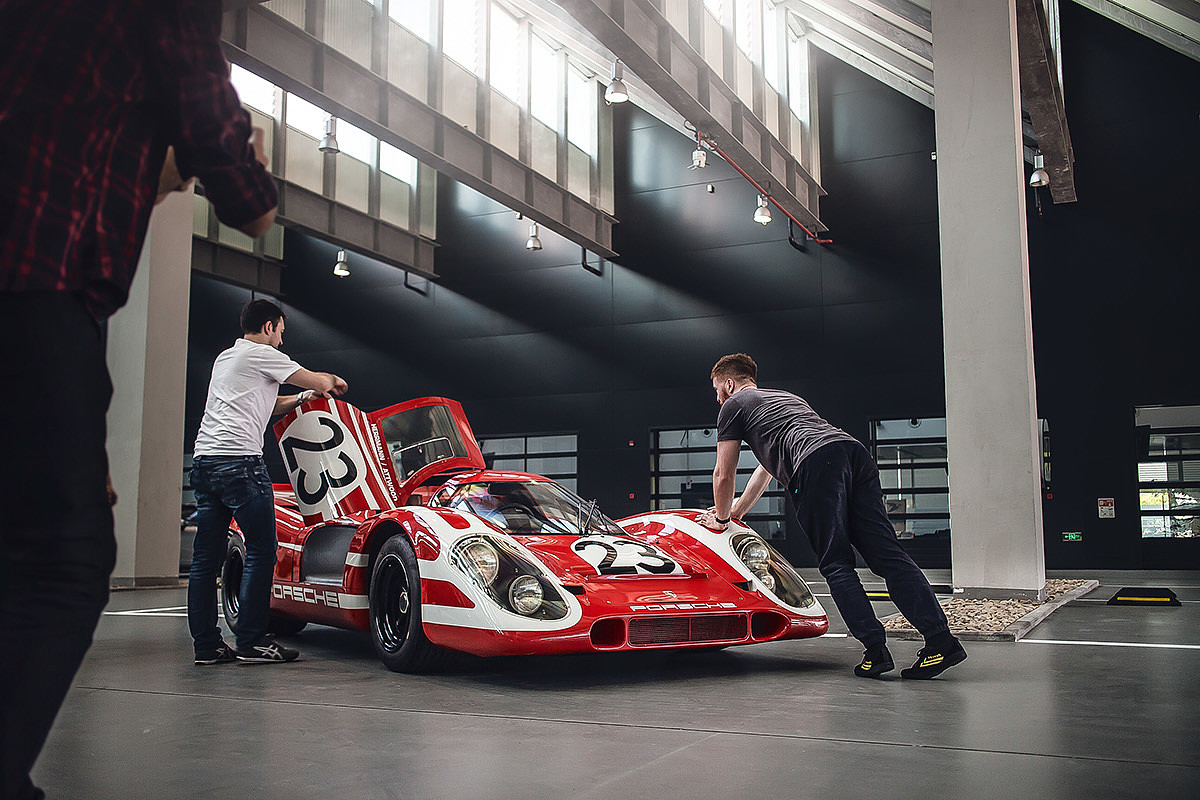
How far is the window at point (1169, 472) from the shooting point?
1533 cm

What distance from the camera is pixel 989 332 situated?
8.39 meters

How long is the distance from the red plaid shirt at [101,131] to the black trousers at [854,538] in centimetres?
319

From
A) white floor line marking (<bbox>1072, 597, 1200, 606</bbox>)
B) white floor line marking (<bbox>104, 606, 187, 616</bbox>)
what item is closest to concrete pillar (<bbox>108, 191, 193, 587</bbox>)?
white floor line marking (<bbox>104, 606, 187, 616</bbox>)

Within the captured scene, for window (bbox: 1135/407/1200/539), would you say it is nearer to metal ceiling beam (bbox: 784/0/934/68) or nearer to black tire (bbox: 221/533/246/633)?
metal ceiling beam (bbox: 784/0/934/68)

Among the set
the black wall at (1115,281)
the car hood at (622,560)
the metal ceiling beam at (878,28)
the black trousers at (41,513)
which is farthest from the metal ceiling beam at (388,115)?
the black trousers at (41,513)

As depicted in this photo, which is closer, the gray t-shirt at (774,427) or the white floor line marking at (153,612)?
the gray t-shirt at (774,427)

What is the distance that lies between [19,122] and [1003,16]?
9.11 metres

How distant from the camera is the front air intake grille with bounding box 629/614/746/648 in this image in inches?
168

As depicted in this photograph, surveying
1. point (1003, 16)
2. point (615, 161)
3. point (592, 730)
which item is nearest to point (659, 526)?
point (592, 730)

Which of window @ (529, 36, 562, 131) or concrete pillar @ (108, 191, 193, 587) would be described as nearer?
concrete pillar @ (108, 191, 193, 587)

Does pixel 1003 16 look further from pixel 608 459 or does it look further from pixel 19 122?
pixel 608 459

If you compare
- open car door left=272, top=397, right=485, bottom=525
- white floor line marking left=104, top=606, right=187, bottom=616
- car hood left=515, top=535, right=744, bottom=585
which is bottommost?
white floor line marking left=104, top=606, right=187, bottom=616

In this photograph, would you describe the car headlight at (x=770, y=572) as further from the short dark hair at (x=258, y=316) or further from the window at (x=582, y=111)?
the window at (x=582, y=111)

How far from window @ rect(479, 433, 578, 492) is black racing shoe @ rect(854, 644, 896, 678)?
48.2 feet
